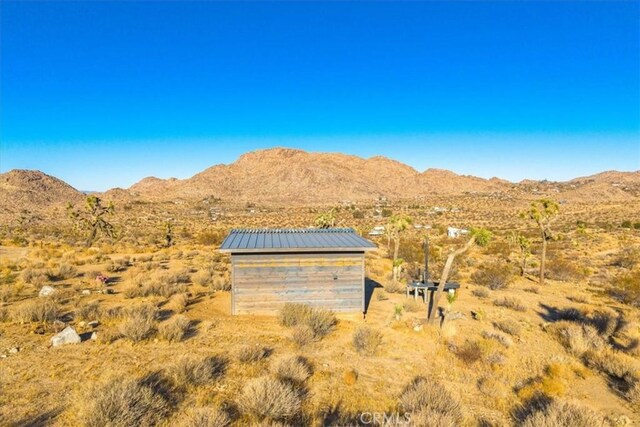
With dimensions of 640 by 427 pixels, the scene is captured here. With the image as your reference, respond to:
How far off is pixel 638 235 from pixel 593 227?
8978 mm

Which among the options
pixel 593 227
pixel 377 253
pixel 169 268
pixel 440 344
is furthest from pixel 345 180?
pixel 440 344

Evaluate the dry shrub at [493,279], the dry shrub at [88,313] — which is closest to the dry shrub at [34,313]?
the dry shrub at [88,313]

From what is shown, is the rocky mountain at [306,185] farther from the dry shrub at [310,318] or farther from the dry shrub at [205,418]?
the dry shrub at [205,418]

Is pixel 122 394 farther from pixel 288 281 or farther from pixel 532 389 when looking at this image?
pixel 532 389

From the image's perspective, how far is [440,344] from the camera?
36.7ft

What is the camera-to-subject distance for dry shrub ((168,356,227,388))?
8.05 m

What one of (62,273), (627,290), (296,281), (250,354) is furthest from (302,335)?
(627,290)

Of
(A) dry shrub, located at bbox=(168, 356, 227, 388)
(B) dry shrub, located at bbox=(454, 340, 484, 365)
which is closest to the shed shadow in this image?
(B) dry shrub, located at bbox=(454, 340, 484, 365)

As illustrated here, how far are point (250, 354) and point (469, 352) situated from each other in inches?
231

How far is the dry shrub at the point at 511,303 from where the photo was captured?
15547 millimetres

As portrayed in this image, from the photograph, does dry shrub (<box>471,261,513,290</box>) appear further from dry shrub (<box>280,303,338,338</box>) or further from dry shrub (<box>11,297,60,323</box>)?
dry shrub (<box>11,297,60,323</box>)

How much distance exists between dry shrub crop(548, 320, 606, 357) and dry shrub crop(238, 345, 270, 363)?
28.7 feet

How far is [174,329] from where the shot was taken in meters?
10.7

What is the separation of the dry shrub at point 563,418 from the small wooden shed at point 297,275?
7.13m
